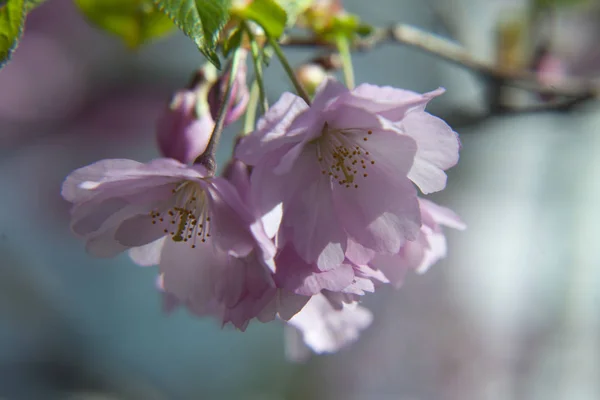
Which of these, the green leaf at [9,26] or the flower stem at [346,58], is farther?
the flower stem at [346,58]

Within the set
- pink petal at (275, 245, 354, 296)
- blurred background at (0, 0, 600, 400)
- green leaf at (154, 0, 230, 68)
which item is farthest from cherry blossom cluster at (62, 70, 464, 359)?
blurred background at (0, 0, 600, 400)

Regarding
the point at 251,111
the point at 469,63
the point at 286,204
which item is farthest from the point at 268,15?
the point at 469,63

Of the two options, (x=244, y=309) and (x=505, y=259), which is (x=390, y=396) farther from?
(x=244, y=309)

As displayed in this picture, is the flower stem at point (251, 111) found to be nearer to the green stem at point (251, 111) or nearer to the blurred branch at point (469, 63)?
the green stem at point (251, 111)

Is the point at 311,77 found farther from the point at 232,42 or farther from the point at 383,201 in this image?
the point at 383,201

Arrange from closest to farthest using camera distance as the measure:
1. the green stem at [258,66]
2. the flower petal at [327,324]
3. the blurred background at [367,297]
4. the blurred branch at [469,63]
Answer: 1. the green stem at [258,66]
2. the flower petal at [327,324]
3. the blurred branch at [469,63]
4. the blurred background at [367,297]

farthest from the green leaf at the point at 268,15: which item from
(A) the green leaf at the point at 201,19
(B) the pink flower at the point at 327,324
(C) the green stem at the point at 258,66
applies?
(B) the pink flower at the point at 327,324

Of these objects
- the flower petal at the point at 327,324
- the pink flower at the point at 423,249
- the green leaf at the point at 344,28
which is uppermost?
the green leaf at the point at 344,28
